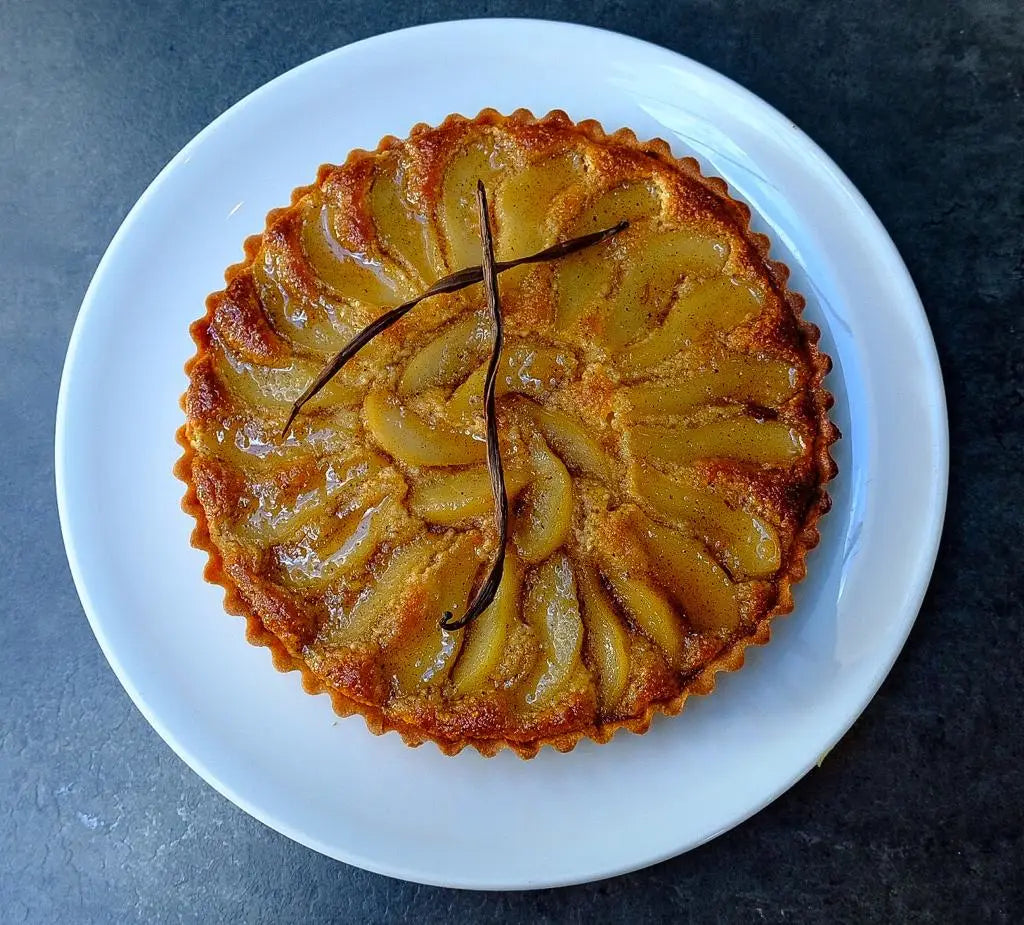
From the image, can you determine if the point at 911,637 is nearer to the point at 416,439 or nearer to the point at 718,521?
the point at 718,521

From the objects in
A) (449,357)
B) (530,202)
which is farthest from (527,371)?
(530,202)

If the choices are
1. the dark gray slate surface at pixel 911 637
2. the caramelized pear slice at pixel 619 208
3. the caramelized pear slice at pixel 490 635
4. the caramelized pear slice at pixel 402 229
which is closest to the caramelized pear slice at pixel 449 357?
the caramelized pear slice at pixel 402 229

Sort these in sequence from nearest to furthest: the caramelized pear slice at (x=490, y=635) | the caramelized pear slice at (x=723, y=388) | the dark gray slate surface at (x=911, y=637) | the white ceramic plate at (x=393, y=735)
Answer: the caramelized pear slice at (x=490, y=635), the caramelized pear slice at (x=723, y=388), the white ceramic plate at (x=393, y=735), the dark gray slate surface at (x=911, y=637)

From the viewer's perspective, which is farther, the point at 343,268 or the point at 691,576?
the point at 343,268

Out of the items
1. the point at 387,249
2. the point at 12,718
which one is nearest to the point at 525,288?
the point at 387,249

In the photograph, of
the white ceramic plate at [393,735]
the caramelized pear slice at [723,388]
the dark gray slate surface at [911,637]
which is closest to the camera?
the caramelized pear slice at [723,388]

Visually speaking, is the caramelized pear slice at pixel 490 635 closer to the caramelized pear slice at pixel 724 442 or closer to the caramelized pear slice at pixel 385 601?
the caramelized pear slice at pixel 385 601
